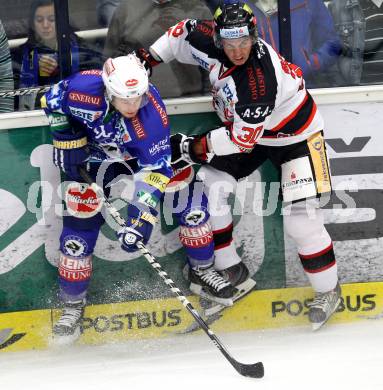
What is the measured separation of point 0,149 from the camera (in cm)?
502

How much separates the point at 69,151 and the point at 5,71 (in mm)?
543

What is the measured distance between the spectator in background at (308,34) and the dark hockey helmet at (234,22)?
344mm

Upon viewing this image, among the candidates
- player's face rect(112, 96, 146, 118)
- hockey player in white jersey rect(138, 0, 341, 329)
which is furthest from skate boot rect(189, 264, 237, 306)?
player's face rect(112, 96, 146, 118)

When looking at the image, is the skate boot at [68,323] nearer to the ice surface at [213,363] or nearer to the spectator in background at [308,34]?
the ice surface at [213,363]

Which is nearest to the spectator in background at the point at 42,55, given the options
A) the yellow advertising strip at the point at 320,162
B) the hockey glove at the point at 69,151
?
the hockey glove at the point at 69,151

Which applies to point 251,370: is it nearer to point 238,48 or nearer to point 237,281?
point 237,281

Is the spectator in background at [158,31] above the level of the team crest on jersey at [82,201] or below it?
above

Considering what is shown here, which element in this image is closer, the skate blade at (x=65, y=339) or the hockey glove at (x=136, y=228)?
the hockey glove at (x=136, y=228)

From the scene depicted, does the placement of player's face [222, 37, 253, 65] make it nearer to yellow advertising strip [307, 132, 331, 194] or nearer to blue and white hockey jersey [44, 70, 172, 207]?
blue and white hockey jersey [44, 70, 172, 207]

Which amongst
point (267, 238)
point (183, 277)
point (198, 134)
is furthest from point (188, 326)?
point (198, 134)

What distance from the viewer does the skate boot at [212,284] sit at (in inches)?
203

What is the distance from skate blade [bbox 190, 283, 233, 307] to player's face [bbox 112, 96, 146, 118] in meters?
1.09

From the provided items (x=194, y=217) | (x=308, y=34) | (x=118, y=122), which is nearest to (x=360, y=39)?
(x=308, y=34)

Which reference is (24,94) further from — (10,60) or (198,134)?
(198,134)
